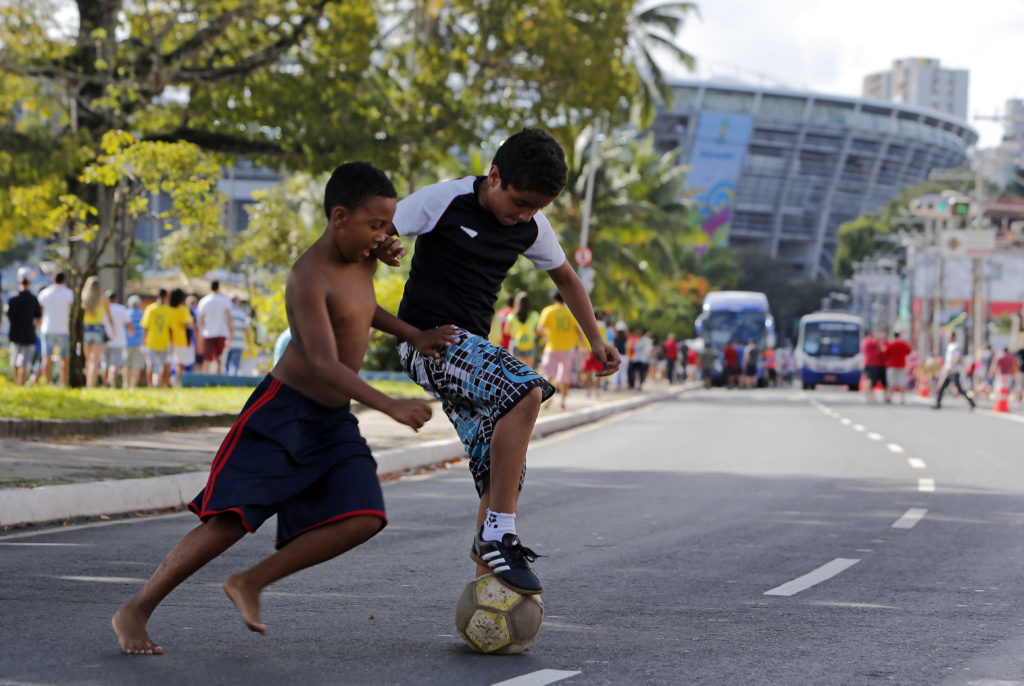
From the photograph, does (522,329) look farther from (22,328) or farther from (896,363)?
(896,363)

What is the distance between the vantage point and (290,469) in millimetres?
5051

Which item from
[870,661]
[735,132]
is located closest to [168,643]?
[870,661]

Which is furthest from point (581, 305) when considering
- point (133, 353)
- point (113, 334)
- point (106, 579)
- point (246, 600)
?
point (133, 353)

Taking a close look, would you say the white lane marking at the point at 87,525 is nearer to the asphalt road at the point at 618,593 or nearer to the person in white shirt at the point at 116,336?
the asphalt road at the point at 618,593

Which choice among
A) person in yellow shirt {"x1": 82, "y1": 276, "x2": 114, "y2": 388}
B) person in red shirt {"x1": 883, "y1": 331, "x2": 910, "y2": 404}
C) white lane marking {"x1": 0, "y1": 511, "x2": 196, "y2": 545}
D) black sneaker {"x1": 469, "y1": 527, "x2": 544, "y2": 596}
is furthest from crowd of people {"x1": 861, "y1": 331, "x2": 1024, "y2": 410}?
black sneaker {"x1": 469, "y1": 527, "x2": 544, "y2": 596}

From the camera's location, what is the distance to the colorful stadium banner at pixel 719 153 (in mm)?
134500

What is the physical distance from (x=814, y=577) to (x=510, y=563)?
2836 millimetres

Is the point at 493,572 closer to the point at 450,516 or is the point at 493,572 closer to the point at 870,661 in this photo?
the point at 870,661

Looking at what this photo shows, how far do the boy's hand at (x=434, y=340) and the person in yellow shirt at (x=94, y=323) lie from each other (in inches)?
627

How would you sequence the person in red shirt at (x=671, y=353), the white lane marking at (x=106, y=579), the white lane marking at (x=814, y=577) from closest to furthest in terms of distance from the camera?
the white lane marking at (x=106, y=579) → the white lane marking at (x=814, y=577) → the person in red shirt at (x=671, y=353)

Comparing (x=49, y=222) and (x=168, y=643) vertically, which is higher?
(x=49, y=222)

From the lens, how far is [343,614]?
6262 mm

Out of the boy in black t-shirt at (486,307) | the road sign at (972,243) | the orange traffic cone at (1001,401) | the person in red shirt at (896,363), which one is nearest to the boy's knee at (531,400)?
the boy in black t-shirt at (486,307)

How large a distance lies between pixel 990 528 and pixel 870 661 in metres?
5.14
